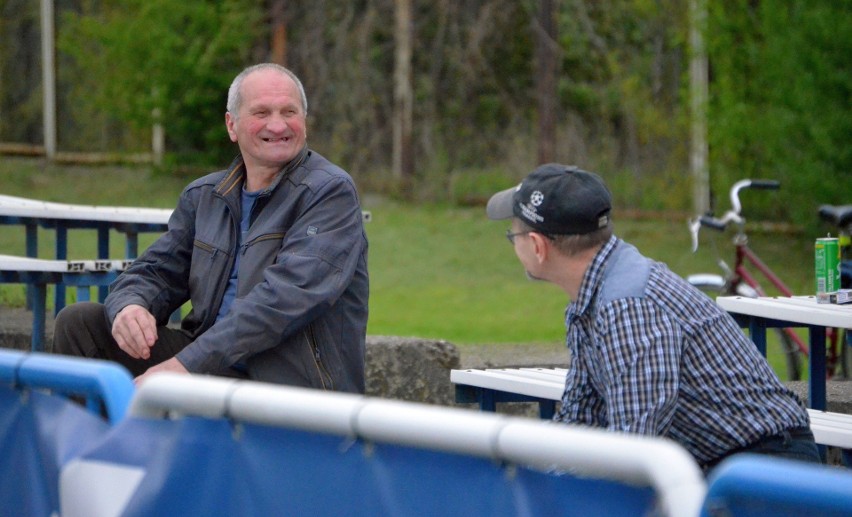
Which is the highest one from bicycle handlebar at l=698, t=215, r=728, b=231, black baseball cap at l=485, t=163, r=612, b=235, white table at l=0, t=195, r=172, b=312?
black baseball cap at l=485, t=163, r=612, b=235

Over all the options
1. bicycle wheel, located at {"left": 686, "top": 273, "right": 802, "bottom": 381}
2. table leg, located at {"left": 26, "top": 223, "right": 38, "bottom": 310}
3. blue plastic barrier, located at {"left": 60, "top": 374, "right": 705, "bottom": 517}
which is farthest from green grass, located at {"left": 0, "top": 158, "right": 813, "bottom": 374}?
blue plastic barrier, located at {"left": 60, "top": 374, "right": 705, "bottom": 517}

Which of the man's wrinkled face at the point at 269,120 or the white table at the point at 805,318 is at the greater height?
the man's wrinkled face at the point at 269,120

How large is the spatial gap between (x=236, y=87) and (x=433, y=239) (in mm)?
7669

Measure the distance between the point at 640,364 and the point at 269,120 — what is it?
174 centimetres

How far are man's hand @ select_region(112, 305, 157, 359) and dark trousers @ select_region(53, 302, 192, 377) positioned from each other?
0.14m

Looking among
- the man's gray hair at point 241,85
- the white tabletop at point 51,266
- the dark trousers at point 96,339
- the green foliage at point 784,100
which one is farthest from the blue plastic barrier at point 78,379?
the green foliage at point 784,100

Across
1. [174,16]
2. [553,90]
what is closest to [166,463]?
[553,90]

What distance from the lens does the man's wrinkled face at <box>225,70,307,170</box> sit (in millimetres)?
3895

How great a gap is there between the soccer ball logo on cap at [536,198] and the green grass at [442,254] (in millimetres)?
4533

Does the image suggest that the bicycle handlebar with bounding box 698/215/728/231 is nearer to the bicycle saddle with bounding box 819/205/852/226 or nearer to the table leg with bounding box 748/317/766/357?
the bicycle saddle with bounding box 819/205/852/226

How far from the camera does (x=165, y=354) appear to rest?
3869 millimetres

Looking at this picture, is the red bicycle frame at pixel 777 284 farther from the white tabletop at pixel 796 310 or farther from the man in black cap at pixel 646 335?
the man in black cap at pixel 646 335

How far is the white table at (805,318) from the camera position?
150 inches

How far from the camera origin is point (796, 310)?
12.7ft
